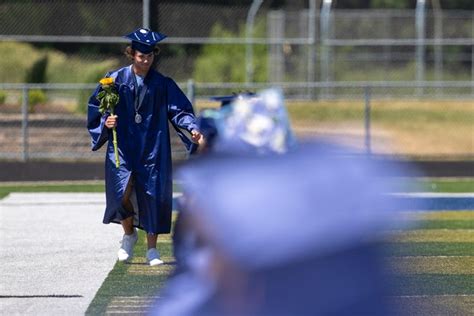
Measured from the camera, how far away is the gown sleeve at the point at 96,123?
1008 centimetres

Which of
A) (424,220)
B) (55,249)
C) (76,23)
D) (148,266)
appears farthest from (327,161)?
(76,23)

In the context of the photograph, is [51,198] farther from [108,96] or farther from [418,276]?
[418,276]

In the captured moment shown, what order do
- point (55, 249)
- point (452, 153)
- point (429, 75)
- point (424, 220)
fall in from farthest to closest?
point (429, 75), point (452, 153), point (424, 220), point (55, 249)

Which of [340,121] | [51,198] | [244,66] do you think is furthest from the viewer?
[244,66]

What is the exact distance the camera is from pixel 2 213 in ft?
47.0

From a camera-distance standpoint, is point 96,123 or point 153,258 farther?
point 96,123

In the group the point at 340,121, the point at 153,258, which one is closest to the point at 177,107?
the point at 153,258

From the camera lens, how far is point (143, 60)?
998 centimetres

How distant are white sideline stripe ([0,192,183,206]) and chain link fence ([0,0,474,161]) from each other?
14.6ft

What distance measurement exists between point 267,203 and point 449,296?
17.2ft

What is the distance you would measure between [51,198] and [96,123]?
6.28 meters

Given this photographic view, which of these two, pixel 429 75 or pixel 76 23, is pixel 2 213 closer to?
pixel 76 23

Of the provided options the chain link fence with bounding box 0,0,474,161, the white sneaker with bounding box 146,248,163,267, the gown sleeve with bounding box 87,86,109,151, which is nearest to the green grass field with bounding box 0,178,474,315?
the white sneaker with bounding box 146,248,163,267

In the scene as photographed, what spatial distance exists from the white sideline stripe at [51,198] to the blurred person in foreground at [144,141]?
5.24 m
